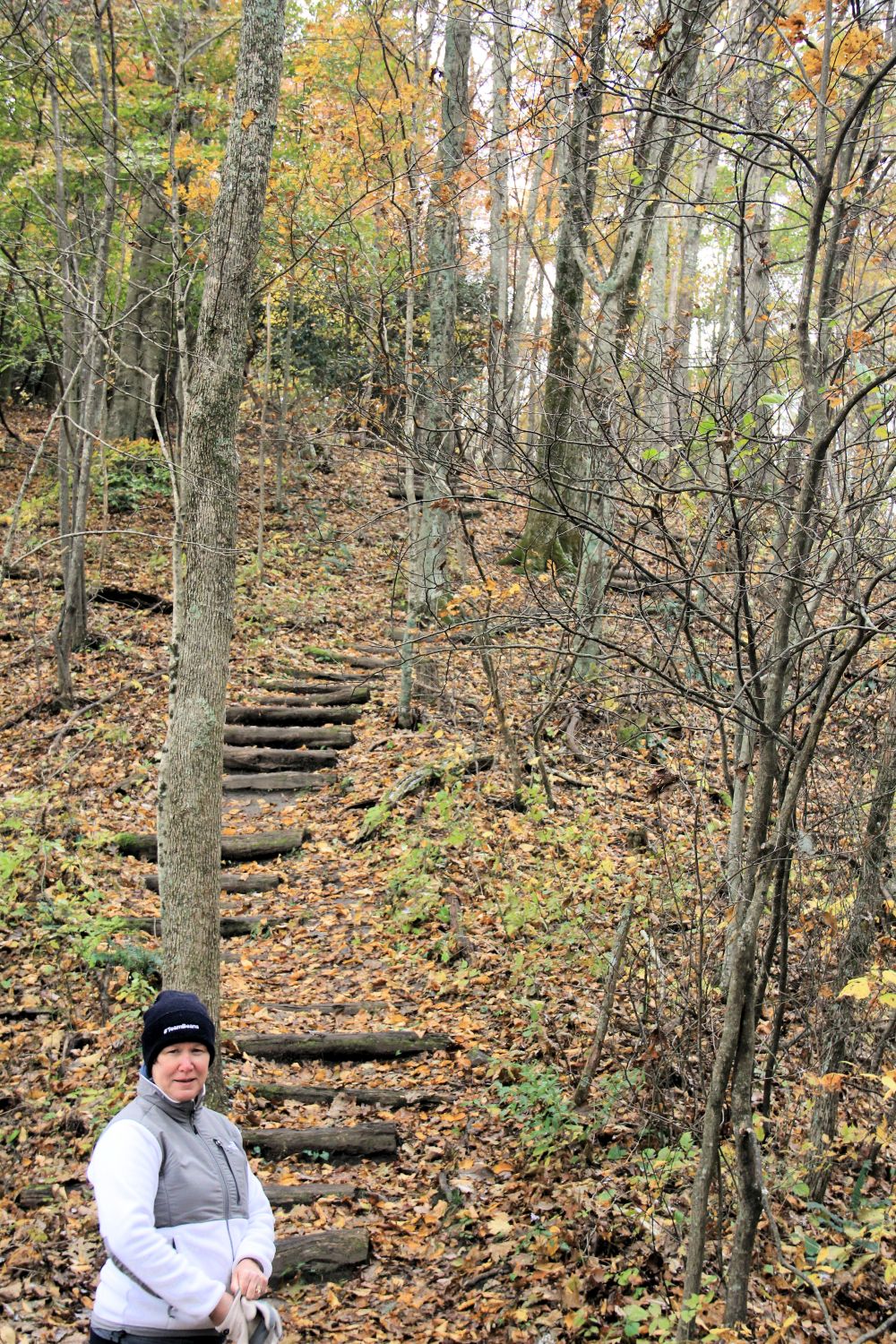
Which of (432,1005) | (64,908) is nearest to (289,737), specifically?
(64,908)

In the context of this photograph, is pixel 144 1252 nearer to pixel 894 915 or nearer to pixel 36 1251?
pixel 36 1251

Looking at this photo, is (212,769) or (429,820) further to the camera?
(429,820)

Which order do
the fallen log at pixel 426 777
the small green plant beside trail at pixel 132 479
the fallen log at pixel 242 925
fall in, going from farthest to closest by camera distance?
the small green plant beside trail at pixel 132 479 → the fallen log at pixel 426 777 → the fallen log at pixel 242 925

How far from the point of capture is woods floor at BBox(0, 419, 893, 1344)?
14.8 ft

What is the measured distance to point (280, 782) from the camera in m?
11.1

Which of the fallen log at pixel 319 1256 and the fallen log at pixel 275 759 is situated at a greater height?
the fallen log at pixel 275 759

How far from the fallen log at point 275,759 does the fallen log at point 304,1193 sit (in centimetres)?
636

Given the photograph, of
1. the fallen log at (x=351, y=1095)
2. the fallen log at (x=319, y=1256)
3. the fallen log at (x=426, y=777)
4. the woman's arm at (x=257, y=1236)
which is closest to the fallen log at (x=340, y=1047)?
the fallen log at (x=351, y=1095)

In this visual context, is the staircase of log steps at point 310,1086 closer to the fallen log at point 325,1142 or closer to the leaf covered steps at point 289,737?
the fallen log at point 325,1142

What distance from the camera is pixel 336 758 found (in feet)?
37.8

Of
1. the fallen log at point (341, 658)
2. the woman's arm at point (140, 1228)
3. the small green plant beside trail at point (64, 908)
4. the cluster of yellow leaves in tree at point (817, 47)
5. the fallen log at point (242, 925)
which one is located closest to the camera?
the woman's arm at point (140, 1228)

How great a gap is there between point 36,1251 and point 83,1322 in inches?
20.8

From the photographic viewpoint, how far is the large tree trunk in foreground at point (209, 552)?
5320 mm

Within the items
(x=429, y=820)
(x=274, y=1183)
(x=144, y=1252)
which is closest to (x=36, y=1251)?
(x=274, y=1183)
